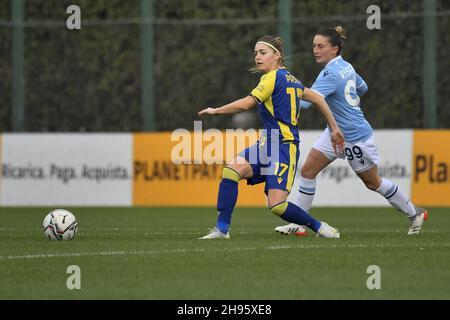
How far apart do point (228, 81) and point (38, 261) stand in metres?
13.2

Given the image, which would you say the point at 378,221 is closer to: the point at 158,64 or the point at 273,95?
the point at 273,95

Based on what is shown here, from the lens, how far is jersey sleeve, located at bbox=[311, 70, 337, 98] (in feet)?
34.9

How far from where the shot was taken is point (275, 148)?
10.1m

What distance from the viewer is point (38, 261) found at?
28.4ft

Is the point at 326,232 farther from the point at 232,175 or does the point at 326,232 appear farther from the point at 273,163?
the point at 232,175

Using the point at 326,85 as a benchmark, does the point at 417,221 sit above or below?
below

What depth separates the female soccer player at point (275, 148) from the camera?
9.96 metres

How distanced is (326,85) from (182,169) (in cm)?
809

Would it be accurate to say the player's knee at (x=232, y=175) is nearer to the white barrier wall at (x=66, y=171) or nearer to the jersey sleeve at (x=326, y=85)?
the jersey sleeve at (x=326, y=85)

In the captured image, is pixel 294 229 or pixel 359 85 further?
pixel 359 85

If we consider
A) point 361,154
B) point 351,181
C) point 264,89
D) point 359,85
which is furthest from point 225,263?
point 351,181

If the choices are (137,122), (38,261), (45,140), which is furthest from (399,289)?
(137,122)

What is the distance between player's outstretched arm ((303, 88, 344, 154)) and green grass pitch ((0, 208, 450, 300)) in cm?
96

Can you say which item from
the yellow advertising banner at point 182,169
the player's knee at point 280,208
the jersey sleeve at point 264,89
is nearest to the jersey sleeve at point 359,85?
the jersey sleeve at point 264,89
